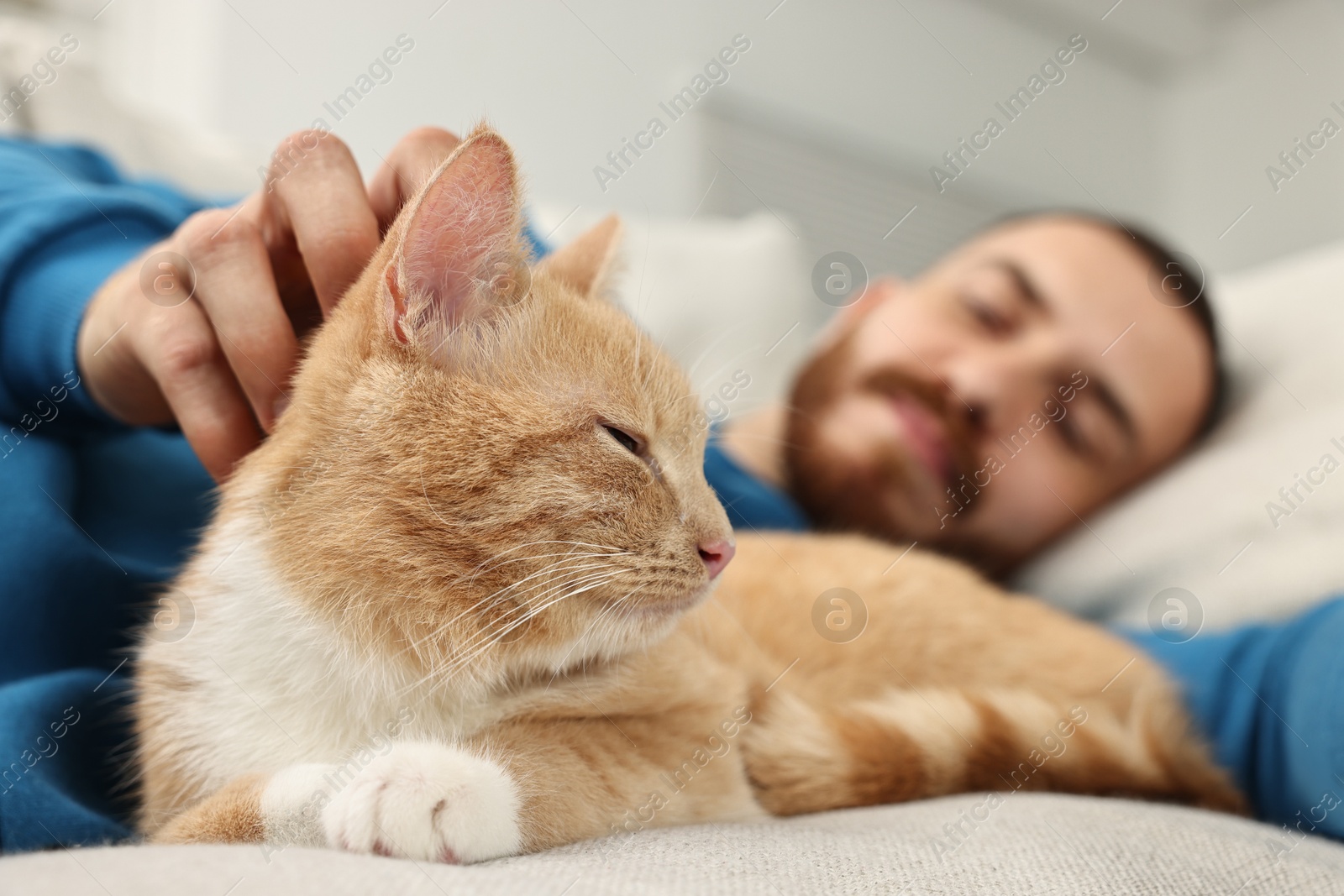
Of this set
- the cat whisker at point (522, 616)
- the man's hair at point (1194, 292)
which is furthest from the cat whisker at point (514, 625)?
the man's hair at point (1194, 292)

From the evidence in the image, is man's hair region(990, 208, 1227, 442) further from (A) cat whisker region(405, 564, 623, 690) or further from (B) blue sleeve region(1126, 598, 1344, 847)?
(A) cat whisker region(405, 564, 623, 690)

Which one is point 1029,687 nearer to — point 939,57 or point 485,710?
point 485,710

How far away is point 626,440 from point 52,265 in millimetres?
929

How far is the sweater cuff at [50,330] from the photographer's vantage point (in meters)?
1.09

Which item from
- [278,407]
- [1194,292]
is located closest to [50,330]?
[278,407]

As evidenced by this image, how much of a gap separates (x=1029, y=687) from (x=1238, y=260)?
14.1 ft

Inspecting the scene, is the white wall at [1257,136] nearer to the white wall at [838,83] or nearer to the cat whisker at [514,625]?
the white wall at [838,83]

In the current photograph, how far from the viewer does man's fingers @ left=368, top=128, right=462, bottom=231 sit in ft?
3.08

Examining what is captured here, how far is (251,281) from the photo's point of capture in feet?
2.93

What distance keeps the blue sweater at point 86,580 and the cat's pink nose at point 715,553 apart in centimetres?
71

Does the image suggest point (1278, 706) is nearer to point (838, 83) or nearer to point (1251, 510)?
point (1251, 510)

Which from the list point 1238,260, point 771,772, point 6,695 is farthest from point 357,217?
point 1238,260

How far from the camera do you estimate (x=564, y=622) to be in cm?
79

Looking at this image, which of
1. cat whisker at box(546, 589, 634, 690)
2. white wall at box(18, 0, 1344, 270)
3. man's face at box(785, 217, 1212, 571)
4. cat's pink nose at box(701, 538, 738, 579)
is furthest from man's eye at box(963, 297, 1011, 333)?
cat whisker at box(546, 589, 634, 690)
